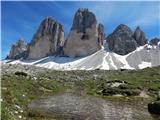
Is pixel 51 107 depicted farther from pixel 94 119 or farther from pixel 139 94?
pixel 139 94

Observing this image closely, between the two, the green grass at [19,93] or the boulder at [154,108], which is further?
the boulder at [154,108]

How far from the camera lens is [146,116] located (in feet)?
112

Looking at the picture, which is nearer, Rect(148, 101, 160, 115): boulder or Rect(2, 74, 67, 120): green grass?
Rect(2, 74, 67, 120): green grass

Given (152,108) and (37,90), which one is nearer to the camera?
(152,108)

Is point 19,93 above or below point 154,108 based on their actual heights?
above

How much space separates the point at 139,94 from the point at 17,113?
35.2m

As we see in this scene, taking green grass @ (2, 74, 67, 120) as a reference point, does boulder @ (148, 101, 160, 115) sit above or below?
below

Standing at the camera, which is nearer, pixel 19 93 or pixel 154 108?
pixel 154 108

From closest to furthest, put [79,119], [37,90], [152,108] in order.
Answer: [79,119] → [152,108] → [37,90]

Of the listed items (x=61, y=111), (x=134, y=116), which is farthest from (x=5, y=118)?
(x=134, y=116)

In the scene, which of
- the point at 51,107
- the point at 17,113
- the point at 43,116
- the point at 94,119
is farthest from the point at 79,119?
the point at 51,107

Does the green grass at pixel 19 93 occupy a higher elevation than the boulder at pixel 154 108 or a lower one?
higher

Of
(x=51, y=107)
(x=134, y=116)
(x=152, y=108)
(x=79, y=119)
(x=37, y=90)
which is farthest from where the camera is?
(x=37, y=90)

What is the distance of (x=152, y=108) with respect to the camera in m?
39.2
